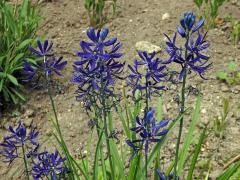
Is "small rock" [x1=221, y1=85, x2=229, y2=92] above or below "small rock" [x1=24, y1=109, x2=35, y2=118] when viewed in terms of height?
above

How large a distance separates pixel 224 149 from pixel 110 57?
1930 mm

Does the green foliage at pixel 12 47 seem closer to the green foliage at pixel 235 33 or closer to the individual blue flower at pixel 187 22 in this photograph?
the green foliage at pixel 235 33

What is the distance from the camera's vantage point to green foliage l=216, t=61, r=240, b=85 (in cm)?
373

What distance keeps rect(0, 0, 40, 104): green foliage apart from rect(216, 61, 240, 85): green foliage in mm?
1685

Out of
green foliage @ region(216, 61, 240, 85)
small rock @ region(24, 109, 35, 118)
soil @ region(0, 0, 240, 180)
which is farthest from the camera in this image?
green foliage @ region(216, 61, 240, 85)

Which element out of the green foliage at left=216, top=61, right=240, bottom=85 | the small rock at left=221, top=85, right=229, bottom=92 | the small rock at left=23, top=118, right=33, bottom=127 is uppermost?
the green foliage at left=216, top=61, right=240, bottom=85

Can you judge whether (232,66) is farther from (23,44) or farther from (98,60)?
(98,60)

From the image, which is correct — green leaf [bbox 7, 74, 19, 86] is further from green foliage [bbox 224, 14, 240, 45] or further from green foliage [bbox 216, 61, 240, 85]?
green foliage [bbox 224, 14, 240, 45]

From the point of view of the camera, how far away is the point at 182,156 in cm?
224

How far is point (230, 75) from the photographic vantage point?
383 centimetres

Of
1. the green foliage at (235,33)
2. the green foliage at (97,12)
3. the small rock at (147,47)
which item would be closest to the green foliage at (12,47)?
the green foliage at (97,12)

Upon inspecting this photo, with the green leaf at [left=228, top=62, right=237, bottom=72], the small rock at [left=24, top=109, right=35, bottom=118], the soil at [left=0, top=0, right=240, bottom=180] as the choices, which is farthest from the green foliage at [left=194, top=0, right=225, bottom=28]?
the small rock at [left=24, top=109, right=35, bottom=118]

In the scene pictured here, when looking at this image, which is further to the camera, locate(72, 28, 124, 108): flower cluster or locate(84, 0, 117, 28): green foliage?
locate(84, 0, 117, 28): green foliage

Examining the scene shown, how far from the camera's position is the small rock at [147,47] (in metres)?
4.08
